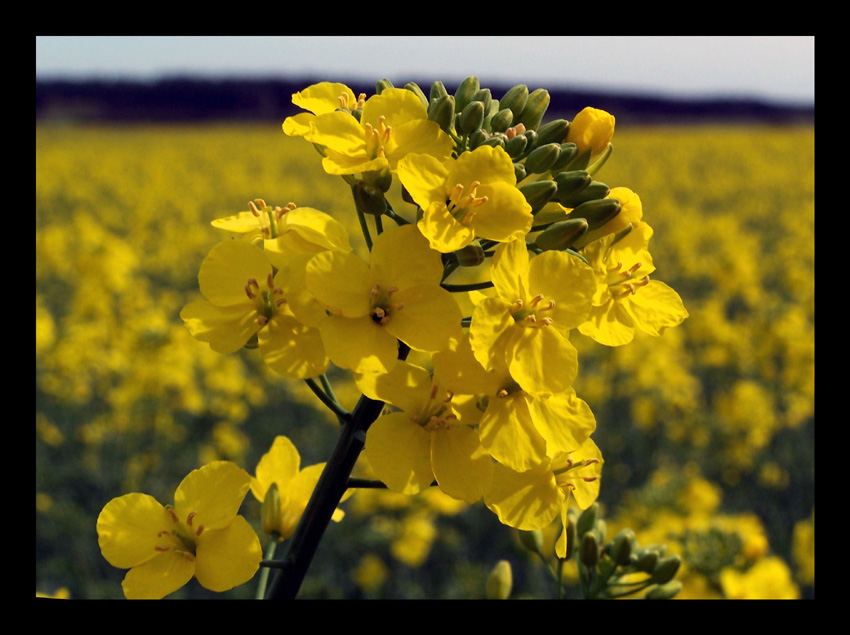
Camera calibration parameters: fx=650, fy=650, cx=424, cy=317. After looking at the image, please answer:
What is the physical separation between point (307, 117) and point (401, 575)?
4.16 metres

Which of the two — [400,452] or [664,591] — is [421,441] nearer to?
[400,452]

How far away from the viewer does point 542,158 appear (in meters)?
1.38

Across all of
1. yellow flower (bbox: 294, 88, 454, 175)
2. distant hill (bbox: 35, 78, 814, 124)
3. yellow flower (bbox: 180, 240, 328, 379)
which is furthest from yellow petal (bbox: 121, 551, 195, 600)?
distant hill (bbox: 35, 78, 814, 124)

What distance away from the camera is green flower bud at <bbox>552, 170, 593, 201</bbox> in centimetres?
134

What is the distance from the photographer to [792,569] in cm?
493

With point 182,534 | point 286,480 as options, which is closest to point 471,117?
point 286,480

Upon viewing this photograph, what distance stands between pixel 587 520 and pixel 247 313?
1.19m

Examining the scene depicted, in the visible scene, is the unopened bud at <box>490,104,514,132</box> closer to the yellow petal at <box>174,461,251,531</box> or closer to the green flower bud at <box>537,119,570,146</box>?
the green flower bud at <box>537,119,570,146</box>

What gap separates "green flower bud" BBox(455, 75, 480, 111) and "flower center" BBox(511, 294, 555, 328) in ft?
1.85

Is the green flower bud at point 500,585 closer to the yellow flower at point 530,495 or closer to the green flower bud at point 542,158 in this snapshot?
the yellow flower at point 530,495

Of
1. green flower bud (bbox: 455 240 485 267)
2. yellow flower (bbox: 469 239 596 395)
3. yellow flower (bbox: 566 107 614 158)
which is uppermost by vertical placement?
yellow flower (bbox: 566 107 614 158)

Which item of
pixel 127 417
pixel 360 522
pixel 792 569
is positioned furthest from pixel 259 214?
pixel 792 569
